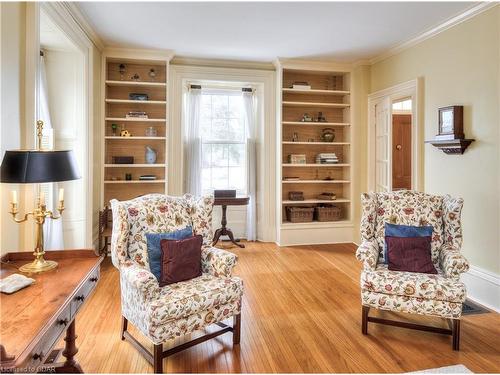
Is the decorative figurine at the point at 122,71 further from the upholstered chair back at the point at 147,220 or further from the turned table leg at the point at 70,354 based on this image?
the turned table leg at the point at 70,354

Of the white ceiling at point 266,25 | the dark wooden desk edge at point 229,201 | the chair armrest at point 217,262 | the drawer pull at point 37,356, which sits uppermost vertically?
the white ceiling at point 266,25

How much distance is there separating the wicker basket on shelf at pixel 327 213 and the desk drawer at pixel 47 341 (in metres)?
4.22

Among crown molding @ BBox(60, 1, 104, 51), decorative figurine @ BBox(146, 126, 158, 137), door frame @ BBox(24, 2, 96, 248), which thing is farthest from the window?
door frame @ BBox(24, 2, 96, 248)

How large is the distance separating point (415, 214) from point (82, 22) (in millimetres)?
3778

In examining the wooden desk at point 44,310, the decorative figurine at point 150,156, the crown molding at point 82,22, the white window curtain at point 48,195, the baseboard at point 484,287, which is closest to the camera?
the wooden desk at point 44,310

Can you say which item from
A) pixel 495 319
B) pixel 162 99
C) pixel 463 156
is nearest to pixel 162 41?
pixel 162 99

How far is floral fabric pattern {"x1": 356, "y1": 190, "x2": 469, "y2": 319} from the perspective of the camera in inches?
94.3

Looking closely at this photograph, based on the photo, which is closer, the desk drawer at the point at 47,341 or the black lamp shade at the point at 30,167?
the desk drawer at the point at 47,341

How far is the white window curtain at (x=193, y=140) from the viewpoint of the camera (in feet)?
16.9

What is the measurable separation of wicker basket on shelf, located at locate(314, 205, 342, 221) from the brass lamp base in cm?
403

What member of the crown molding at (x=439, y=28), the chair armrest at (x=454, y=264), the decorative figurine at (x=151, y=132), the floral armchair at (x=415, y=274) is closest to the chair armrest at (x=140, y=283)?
the floral armchair at (x=415, y=274)

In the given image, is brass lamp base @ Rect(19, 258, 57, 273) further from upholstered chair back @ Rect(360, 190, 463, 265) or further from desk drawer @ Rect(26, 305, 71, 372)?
upholstered chair back @ Rect(360, 190, 463, 265)

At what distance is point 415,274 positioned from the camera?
2553 millimetres

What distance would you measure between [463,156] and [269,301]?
94.8 inches
